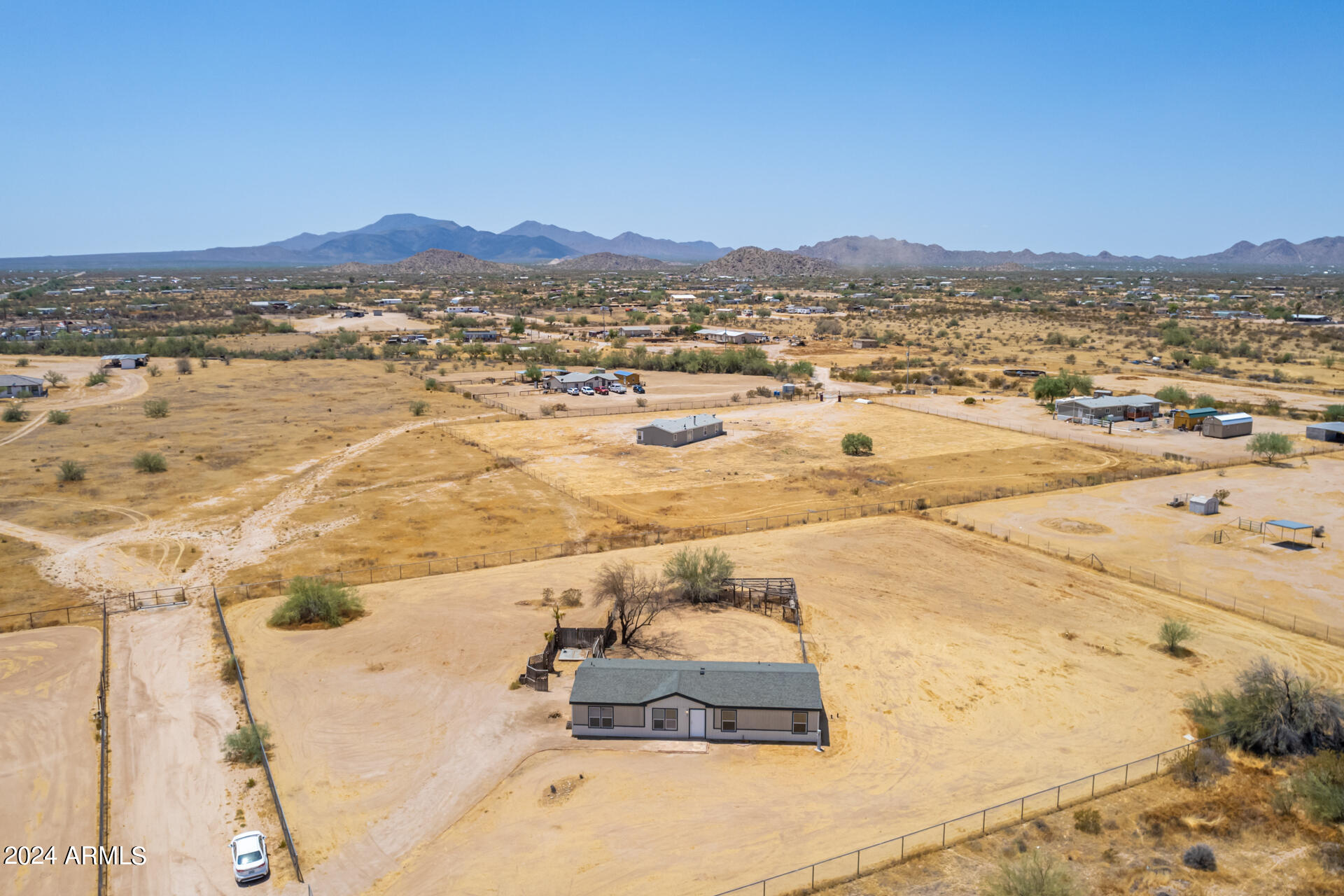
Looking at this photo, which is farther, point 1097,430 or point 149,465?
point 1097,430

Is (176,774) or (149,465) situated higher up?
(149,465)

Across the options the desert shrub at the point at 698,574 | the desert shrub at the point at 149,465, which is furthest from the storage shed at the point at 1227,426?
the desert shrub at the point at 149,465

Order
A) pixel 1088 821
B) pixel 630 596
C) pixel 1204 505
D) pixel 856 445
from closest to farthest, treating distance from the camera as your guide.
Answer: pixel 1088 821 → pixel 630 596 → pixel 1204 505 → pixel 856 445

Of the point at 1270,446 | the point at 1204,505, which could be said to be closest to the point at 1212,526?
the point at 1204,505

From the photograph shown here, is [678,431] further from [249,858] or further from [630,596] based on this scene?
[249,858]

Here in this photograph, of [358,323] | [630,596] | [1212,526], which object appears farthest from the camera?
[358,323]

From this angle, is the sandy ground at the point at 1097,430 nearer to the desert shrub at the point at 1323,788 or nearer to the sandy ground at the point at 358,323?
the desert shrub at the point at 1323,788

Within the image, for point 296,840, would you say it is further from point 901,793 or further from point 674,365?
point 674,365

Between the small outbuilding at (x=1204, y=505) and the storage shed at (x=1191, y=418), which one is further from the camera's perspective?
the storage shed at (x=1191, y=418)
